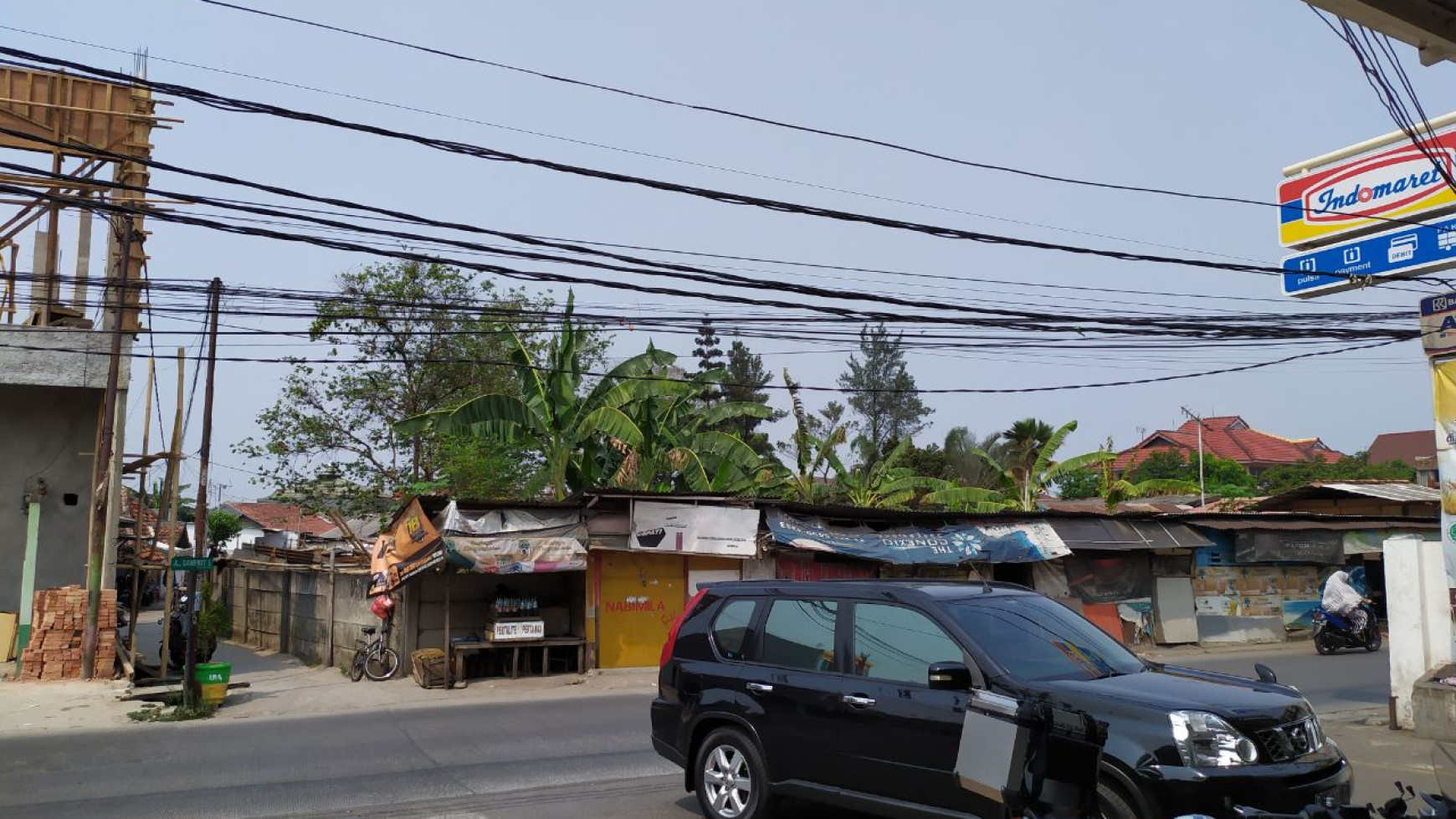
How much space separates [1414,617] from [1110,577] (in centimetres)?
1288

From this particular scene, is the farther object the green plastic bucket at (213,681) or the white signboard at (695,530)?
the white signboard at (695,530)

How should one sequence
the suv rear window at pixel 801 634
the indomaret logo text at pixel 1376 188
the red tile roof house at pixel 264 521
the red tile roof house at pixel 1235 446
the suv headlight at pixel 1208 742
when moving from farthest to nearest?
1. the red tile roof house at pixel 1235 446
2. the red tile roof house at pixel 264 521
3. the indomaret logo text at pixel 1376 188
4. the suv rear window at pixel 801 634
5. the suv headlight at pixel 1208 742

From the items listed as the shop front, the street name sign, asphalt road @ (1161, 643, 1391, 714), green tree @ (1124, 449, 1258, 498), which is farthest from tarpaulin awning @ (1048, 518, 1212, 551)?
green tree @ (1124, 449, 1258, 498)

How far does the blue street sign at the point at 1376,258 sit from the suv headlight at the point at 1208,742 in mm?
10386

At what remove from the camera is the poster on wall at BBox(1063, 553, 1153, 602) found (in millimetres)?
24406

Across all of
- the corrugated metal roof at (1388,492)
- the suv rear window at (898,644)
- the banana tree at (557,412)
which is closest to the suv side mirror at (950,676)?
the suv rear window at (898,644)

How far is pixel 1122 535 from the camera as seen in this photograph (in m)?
24.5

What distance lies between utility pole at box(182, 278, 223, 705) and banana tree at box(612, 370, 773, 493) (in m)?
7.99

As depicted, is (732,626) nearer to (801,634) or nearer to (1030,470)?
(801,634)

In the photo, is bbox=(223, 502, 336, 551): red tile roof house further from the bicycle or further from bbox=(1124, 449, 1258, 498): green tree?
bbox=(1124, 449, 1258, 498): green tree

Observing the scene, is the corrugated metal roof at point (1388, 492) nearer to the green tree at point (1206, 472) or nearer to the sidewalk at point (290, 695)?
the green tree at point (1206, 472)

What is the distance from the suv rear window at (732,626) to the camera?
7.89 m

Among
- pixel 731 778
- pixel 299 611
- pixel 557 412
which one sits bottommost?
pixel 299 611

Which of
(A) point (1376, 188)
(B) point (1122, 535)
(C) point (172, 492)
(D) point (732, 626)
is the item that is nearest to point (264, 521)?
(C) point (172, 492)
